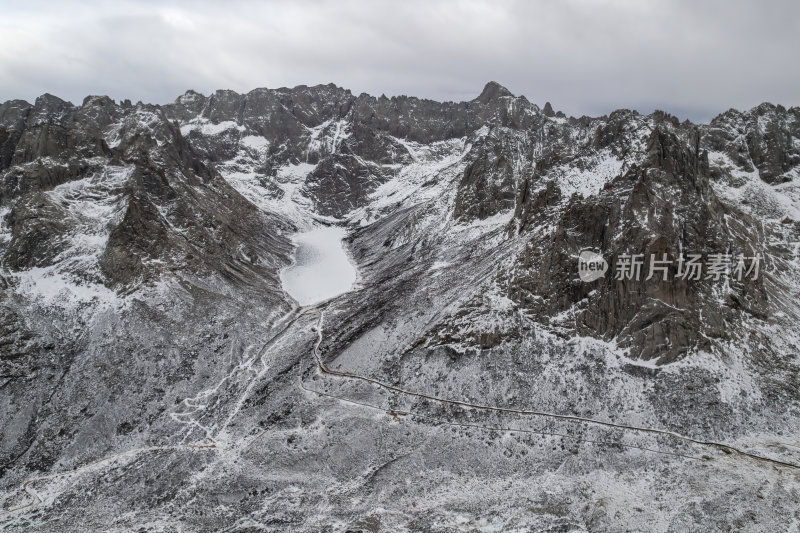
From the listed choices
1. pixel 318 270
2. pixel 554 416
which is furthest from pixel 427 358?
pixel 318 270

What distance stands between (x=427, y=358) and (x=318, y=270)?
48.5m

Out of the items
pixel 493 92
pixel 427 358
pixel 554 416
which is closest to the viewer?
pixel 554 416

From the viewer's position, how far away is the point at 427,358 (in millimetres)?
53562

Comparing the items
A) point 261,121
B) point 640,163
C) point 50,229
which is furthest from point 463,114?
point 50,229

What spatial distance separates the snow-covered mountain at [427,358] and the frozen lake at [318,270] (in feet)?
3.61

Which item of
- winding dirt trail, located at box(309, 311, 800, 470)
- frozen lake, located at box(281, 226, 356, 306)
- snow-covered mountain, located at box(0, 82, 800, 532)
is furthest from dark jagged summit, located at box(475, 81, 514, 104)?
winding dirt trail, located at box(309, 311, 800, 470)

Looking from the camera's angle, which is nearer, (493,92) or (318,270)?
(318,270)

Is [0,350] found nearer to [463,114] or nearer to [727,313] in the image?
[727,313]

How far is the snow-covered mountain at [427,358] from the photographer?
125 feet

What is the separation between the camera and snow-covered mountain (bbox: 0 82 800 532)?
3803 cm

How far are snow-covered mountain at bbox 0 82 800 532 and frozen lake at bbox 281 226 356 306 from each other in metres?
1.10

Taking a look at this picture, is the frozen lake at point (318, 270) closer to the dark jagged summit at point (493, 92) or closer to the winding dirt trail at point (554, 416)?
the winding dirt trail at point (554, 416)

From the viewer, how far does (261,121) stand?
609 feet

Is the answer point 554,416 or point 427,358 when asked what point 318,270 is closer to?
point 427,358
